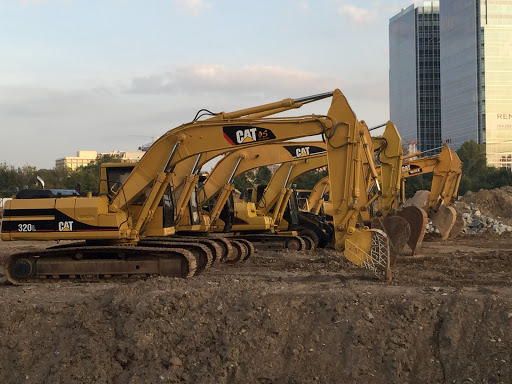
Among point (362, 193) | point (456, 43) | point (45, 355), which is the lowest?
point (45, 355)

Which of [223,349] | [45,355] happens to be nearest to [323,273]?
[223,349]

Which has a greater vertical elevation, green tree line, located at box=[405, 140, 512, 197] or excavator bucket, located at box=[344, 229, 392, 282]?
green tree line, located at box=[405, 140, 512, 197]

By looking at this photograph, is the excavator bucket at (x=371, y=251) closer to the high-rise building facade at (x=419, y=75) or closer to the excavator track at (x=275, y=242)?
the excavator track at (x=275, y=242)

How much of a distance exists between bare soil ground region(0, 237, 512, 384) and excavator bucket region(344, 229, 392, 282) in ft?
2.36

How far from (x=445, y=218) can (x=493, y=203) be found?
1829 cm

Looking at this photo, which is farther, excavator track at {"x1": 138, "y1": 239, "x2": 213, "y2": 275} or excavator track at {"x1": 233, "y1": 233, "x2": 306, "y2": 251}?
excavator track at {"x1": 233, "y1": 233, "x2": 306, "y2": 251}

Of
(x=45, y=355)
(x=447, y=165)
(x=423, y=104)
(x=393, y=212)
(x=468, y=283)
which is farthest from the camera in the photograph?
(x=423, y=104)

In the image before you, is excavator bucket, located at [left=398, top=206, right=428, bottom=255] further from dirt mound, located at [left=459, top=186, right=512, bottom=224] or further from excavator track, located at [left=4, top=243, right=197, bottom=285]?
dirt mound, located at [left=459, top=186, right=512, bottom=224]

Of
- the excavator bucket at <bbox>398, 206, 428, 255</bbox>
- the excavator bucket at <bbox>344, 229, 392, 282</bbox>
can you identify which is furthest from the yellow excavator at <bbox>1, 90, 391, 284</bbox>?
the excavator bucket at <bbox>398, 206, 428, 255</bbox>

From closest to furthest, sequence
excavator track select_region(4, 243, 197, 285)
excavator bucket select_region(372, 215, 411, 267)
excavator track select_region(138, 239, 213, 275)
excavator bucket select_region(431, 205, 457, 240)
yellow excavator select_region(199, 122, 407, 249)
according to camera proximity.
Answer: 1. excavator bucket select_region(372, 215, 411, 267)
2. excavator track select_region(4, 243, 197, 285)
3. excavator track select_region(138, 239, 213, 275)
4. yellow excavator select_region(199, 122, 407, 249)
5. excavator bucket select_region(431, 205, 457, 240)

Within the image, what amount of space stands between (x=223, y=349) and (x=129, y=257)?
5.54m

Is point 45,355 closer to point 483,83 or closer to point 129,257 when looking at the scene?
point 129,257

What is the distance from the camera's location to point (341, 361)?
819 cm

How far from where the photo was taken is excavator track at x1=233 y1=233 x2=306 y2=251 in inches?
828
